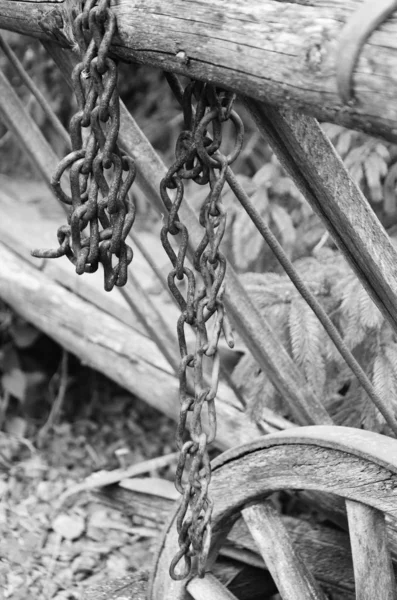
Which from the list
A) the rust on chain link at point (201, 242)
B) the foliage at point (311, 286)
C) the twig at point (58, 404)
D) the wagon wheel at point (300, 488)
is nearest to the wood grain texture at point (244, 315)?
the foliage at point (311, 286)

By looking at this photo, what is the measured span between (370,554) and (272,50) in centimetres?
114

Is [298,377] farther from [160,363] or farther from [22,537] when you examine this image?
[22,537]

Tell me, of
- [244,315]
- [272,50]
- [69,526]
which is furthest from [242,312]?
[69,526]

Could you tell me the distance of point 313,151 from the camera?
4.85 ft

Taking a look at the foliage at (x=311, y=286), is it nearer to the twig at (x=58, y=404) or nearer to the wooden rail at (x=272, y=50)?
the twig at (x=58, y=404)

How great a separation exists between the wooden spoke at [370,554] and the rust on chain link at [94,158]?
31.2 inches

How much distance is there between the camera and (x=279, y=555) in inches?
76.0

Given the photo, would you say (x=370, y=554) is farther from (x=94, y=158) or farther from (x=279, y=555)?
(x=94, y=158)

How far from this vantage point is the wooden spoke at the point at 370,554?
1.66 m

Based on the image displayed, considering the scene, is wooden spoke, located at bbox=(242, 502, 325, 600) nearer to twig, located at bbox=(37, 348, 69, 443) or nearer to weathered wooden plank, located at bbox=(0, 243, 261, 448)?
weathered wooden plank, located at bbox=(0, 243, 261, 448)

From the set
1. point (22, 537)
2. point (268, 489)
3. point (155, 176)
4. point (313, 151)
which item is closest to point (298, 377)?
point (268, 489)

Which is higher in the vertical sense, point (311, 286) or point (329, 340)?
point (311, 286)

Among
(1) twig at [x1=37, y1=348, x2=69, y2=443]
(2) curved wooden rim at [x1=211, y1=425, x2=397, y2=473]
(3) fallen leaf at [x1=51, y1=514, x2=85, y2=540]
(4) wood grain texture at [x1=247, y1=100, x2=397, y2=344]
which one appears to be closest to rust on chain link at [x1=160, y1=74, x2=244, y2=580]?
(4) wood grain texture at [x1=247, y1=100, x2=397, y2=344]

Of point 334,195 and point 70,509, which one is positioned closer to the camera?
point 334,195
